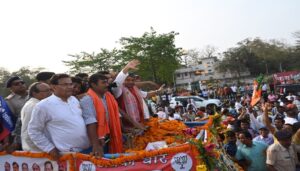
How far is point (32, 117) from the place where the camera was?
463 centimetres

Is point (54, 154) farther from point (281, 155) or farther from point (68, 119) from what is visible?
point (281, 155)

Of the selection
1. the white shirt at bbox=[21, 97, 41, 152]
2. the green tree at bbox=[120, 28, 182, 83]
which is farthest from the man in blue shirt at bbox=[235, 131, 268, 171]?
the green tree at bbox=[120, 28, 182, 83]

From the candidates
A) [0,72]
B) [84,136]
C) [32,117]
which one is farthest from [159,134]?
[0,72]

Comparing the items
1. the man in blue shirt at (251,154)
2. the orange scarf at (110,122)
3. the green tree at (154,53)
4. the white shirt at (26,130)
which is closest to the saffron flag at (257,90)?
the man in blue shirt at (251,154)

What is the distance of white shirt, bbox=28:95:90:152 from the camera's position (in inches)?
181

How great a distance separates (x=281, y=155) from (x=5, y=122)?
13.2ft

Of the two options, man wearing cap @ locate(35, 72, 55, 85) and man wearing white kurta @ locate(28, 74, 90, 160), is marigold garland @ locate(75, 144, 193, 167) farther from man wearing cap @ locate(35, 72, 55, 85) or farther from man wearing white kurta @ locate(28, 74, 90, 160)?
man wearing cap @ locate(35, 72, 55, 85)

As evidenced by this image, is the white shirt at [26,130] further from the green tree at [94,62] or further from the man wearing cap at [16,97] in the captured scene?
the green tree at [94,62]

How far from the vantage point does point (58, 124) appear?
468 cm

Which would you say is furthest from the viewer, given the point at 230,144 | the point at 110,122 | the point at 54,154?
the point at 230,144

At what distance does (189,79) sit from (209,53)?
301 inches

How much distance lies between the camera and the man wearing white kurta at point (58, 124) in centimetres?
460

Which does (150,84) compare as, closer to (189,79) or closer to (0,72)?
(0,72)

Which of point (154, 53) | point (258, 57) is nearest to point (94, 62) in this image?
point (154, 53)
